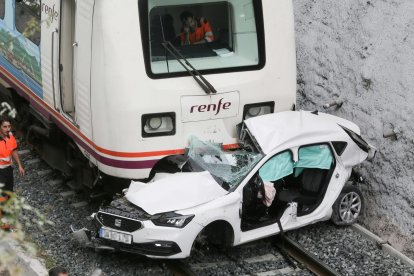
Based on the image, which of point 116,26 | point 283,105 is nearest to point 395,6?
point 283,105

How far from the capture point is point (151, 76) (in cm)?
954

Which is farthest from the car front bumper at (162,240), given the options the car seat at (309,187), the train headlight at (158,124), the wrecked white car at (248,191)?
the car seat at (309,187)

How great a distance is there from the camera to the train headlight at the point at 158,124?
9.59 m

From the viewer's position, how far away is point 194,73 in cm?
975

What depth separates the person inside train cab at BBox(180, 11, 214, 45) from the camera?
9.96m

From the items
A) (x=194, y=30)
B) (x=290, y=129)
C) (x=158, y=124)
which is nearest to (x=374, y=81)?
(x=290, y=129)

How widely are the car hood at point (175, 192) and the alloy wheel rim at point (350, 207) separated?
6.34 ft

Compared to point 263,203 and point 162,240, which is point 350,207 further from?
point 162,240

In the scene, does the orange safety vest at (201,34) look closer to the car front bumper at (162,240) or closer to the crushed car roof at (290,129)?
the crushed car roof at (290,129)

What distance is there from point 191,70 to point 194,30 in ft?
1.89

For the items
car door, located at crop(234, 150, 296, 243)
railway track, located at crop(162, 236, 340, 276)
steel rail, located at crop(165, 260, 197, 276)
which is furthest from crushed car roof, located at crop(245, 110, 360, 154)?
steel rail, located at crop(165, 260, 197, 276)

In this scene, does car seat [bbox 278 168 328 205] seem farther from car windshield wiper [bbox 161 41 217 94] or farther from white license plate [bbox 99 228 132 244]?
white license plate [bbox 99 228 132 244]

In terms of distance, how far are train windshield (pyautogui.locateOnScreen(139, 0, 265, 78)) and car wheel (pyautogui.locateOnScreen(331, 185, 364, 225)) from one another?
1.91m

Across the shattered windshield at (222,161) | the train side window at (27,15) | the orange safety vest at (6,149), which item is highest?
the train side window at (27,15)
